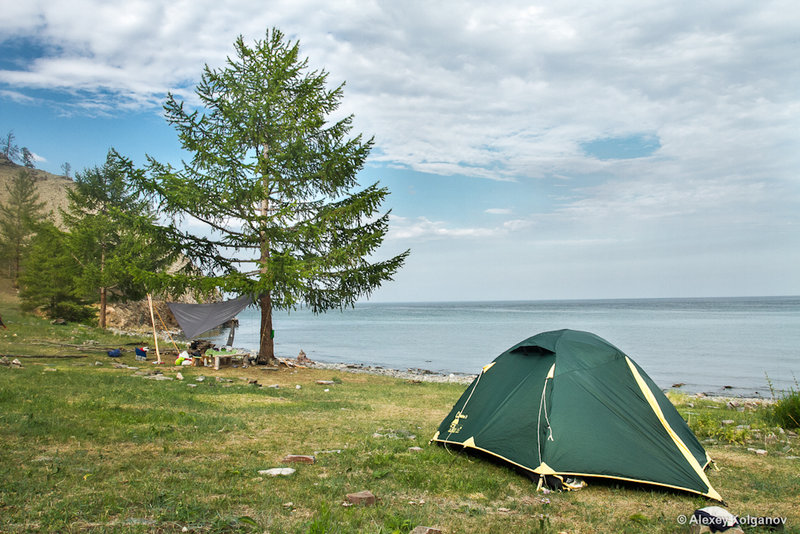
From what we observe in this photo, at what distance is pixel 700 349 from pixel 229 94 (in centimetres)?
3466

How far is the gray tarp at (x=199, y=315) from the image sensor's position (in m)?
18.0

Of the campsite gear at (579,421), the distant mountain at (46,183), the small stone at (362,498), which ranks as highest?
the distant mountain at (46,183)

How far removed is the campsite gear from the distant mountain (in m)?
99.4

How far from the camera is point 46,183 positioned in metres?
102

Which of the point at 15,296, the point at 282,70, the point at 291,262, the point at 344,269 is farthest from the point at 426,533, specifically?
the point at 15,296

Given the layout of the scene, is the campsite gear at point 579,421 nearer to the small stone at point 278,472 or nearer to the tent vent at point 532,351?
the tent vent at point 532,351

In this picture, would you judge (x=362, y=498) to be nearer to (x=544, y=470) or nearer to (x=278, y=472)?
(x=278, y=472)

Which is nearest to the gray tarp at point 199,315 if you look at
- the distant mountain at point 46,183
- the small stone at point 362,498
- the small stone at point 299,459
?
the small stone at point 299,459

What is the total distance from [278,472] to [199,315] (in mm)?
13877

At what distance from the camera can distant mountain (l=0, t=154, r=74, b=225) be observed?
8775 centimetres

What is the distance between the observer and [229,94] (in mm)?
18047

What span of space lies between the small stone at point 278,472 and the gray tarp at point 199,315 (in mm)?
12690

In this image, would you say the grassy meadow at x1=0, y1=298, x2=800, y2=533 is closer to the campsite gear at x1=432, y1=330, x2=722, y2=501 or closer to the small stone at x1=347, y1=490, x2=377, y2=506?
the small stone at x1=347, y1=490, x2=377, y2=506

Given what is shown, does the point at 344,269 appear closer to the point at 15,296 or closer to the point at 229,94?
the point at 229,94
